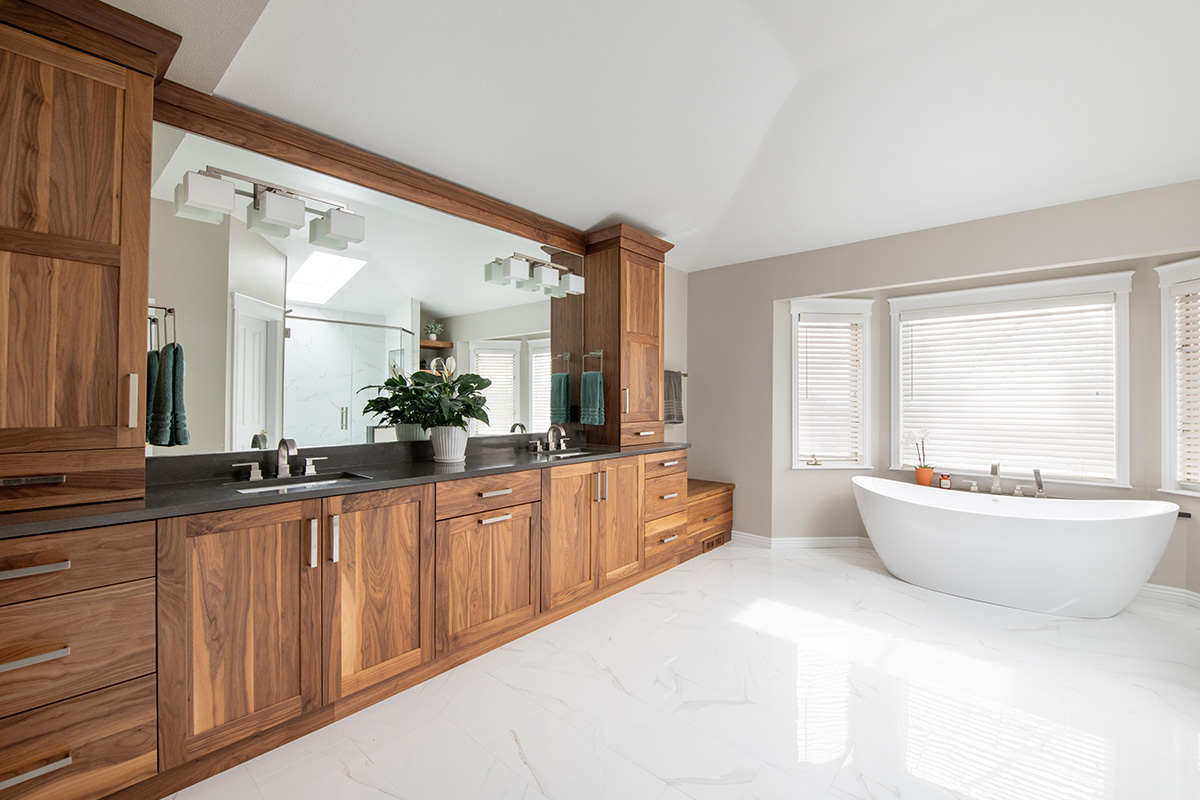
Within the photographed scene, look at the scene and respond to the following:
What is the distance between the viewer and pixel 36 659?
54.0 inches

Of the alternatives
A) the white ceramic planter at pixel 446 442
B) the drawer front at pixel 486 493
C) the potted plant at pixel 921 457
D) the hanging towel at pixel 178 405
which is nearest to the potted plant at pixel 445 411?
the white ceramic planter at pixel 446 442

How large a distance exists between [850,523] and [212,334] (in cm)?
449

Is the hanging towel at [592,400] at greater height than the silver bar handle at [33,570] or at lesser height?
greater

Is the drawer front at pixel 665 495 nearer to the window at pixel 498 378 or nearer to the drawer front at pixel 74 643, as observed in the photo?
the window at pixel 498 378

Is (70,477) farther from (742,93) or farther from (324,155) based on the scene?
(742,93)

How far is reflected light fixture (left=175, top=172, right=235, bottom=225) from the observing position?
79.0 inches

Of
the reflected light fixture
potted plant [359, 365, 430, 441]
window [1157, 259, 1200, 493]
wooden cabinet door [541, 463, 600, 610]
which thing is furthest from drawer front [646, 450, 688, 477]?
window [1157, 259, 1200, 493]

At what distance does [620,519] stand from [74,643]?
2.55m

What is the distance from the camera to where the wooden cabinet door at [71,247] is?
4.88ft

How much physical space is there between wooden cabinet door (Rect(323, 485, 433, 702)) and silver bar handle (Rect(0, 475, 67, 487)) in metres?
0.74

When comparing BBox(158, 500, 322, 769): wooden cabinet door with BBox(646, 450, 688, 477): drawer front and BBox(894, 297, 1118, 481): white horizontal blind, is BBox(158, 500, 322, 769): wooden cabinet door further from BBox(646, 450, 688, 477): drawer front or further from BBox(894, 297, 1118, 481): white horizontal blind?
BBox(894, 297, 1118, 481): white horizontal blind

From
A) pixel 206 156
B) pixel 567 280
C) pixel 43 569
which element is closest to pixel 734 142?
pixel 567 280

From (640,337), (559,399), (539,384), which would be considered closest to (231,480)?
(539,384)

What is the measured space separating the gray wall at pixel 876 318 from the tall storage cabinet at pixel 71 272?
3.98 meters
